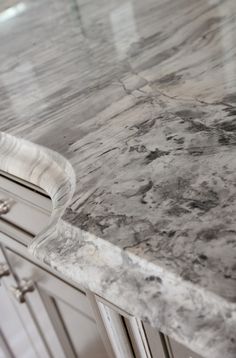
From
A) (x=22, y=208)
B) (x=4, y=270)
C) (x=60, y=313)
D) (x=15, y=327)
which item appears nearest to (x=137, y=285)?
(x=22, y=208)

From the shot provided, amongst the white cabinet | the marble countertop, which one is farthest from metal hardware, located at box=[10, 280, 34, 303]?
the marble countertop

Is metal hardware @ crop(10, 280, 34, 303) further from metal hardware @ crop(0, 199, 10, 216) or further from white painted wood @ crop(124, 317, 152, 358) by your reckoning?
white painted wood @ crop(124, 317, 152, 358)

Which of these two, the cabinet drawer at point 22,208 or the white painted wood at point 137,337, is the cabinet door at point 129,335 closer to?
the white painted wood at point 137,337

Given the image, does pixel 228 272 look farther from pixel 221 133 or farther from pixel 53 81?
pixel 53 81

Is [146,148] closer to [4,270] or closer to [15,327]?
[4,270]

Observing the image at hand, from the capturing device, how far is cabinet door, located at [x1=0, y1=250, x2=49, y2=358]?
99 cm

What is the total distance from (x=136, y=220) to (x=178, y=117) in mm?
192

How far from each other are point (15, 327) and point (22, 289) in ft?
0.67

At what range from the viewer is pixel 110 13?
42.2 inches

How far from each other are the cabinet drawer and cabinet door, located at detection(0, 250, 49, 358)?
0.46 feet

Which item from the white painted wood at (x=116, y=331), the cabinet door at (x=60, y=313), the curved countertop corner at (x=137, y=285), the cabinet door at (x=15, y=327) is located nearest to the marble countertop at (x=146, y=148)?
the curved countertop corner at (x=137, y=285)

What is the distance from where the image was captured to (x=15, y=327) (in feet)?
3.61

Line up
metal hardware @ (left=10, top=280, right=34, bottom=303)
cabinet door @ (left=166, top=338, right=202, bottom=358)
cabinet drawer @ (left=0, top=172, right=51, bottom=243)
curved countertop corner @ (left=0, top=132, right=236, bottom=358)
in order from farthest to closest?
metal hardware @ (left=10, top=280, right=34, bottom=303) < cabinet drawer @ (left=0, top=172, right=51, bottom=243) < cabinet door @ (left=166, top=338, right=202, bottom=358) < curved countertop corner @ (left=0, top=132, right=236, bottom=358)

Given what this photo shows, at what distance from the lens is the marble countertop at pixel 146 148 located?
16.7 inches
